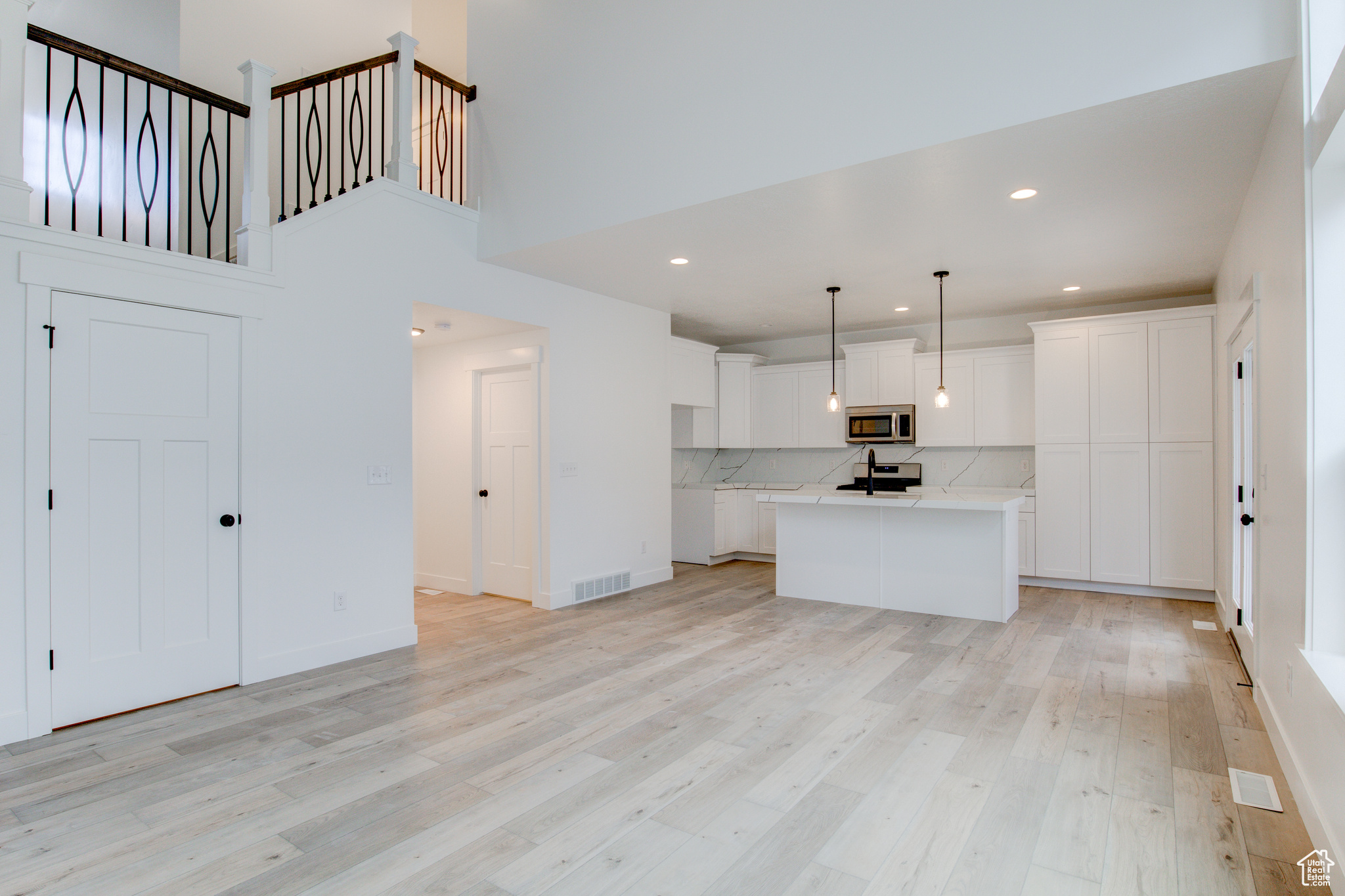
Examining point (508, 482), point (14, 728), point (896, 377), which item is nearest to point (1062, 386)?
point (896, 377)

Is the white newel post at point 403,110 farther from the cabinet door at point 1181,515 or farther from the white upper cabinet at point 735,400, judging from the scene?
the cabinet door at point 1181,515

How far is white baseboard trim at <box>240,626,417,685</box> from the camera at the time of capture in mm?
3754

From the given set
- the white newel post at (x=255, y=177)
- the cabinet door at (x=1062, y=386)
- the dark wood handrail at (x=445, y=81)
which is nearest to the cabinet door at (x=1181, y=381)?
the cabinet door at (x=1062, y=386)

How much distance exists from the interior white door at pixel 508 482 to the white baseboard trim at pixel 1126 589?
4.60 metres

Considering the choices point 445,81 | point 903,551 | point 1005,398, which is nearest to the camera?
point 445,81

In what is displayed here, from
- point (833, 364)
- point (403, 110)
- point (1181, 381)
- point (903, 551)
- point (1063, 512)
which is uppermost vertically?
point (403, 110)

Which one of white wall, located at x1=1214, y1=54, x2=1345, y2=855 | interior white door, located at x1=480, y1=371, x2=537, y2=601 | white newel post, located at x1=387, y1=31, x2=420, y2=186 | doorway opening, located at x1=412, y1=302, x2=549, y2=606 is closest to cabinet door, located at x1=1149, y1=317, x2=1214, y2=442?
white wall, located at x1=1214, y1=54, x2=1345, y2=855

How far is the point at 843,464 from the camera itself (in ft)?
25.9

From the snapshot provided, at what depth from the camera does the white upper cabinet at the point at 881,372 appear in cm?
701

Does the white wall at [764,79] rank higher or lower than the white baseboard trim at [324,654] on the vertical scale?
higher

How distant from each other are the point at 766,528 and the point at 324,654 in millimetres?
4883

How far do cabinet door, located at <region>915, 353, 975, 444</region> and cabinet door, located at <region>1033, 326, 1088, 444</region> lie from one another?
682 millimetres

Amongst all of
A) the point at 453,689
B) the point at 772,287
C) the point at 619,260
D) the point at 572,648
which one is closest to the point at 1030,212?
the point at 772,287

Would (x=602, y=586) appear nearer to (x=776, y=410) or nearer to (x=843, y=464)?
(x=776, y=410)
